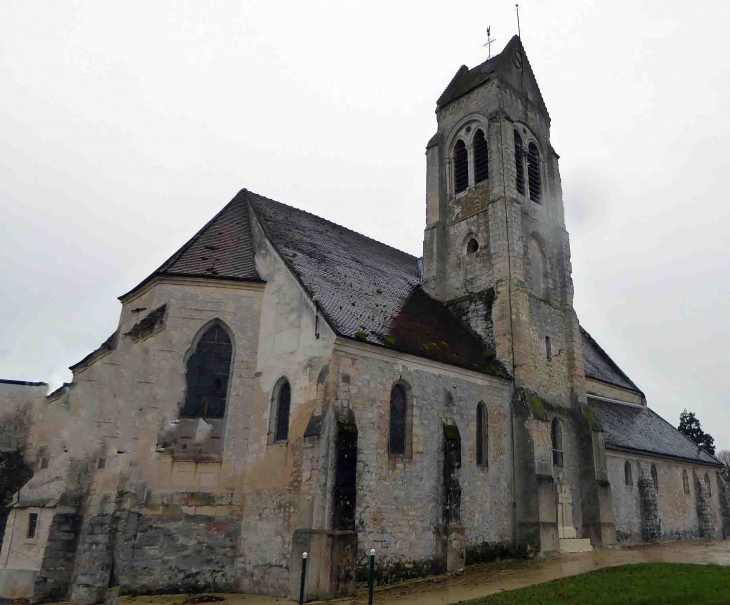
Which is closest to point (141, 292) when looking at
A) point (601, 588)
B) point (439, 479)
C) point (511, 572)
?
point (439, 479)

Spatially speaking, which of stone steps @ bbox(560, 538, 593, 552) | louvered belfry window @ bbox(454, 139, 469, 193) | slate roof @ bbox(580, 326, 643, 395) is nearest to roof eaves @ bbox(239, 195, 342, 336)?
louvered belfry window @ bbox(454, 139, 469, 193)

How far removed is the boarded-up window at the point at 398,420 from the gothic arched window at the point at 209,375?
484 centimetres

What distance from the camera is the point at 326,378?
15.7 metres

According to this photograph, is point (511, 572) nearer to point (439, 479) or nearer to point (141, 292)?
point (439, 479)

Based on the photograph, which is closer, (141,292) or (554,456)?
(141,292)

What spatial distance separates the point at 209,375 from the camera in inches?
691

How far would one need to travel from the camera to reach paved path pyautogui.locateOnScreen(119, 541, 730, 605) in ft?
45.3

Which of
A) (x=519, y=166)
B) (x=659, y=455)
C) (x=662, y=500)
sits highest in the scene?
(x=519, y=166)

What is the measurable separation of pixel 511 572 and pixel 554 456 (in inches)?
237

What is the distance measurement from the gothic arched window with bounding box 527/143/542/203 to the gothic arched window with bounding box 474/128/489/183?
7.35 feet

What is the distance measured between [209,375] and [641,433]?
22.1 meters

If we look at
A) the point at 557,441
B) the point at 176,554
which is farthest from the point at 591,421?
the point at 176,554

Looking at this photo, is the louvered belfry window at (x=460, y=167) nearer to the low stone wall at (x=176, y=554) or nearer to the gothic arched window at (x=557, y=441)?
the gothic arched window at (x=557, y=441)

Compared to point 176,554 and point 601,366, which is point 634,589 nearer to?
point 176,554
